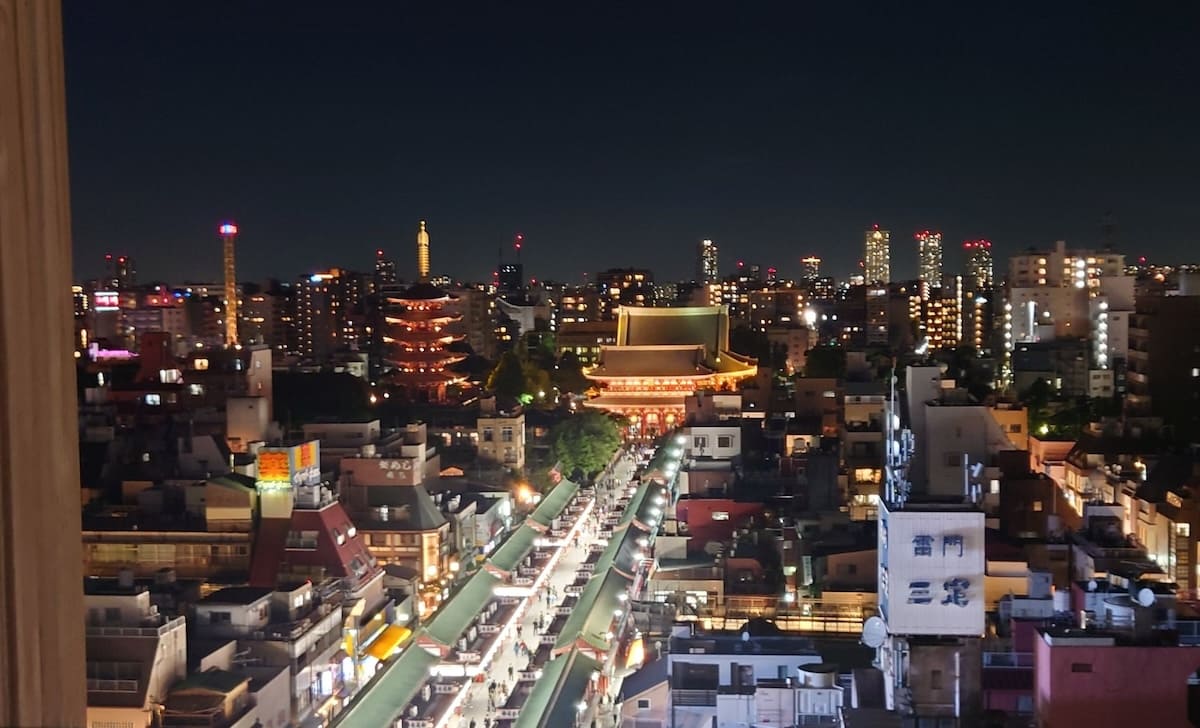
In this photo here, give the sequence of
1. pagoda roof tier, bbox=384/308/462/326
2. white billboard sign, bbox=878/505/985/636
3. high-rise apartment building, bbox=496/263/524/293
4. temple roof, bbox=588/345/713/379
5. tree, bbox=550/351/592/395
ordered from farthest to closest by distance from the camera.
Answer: high-rise apartment building, bbox=496/263/524/293
tree, bbox=550/351/592/395
pagoda roof tier, bbox=384/308/462/326
temple roof, bbox=588/345/713/379
white billboard sign, bbox=878/505/985/636

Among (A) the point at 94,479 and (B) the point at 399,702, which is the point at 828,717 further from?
(A) the point at 94,479

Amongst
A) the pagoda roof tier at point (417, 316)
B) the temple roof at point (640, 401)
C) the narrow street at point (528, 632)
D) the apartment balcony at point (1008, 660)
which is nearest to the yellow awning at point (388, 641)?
the narrow street at point (528, 632)

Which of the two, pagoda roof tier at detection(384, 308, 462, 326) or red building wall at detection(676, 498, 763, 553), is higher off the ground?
pagoda roof tier at detection(384, 308, 462, 326)

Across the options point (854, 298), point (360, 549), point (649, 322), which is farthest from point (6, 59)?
point (854, 298)

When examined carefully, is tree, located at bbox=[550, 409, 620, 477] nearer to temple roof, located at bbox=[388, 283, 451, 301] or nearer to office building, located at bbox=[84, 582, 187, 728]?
temple roof, located at bbox=[388, 283, 451, 301]

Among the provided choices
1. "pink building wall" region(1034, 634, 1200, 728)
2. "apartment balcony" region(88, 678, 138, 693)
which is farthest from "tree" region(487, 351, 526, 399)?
"pink building wall" region(1034, 634, 1200, 728)

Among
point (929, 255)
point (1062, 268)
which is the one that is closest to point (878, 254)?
point (929, 255)

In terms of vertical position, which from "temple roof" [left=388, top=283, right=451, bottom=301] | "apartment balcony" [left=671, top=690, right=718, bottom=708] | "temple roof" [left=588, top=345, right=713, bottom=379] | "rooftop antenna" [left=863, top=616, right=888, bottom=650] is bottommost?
"apartment balcony" [left=671, top=690, right=718, bottom=708]
